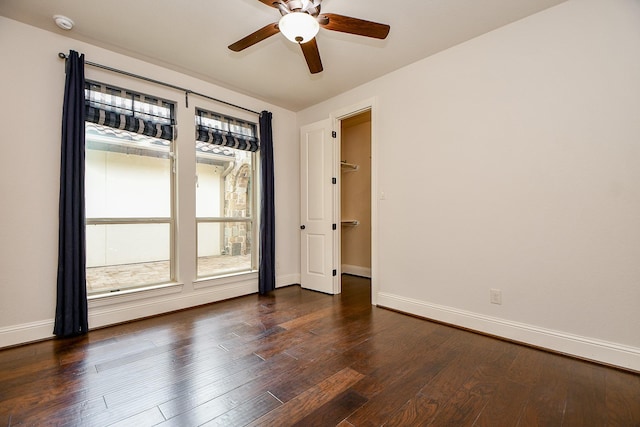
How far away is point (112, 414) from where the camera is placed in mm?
1509

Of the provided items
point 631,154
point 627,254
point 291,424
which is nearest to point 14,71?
point 291,424

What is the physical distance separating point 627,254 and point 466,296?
115 centimetres

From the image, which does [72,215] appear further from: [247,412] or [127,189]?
[247,412]

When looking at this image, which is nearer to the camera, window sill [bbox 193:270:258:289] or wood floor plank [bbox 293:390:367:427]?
wood floor plank [bbox 293:390:367:427]

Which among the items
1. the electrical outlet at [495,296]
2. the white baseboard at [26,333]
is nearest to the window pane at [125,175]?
the white baseboard at [26,333]

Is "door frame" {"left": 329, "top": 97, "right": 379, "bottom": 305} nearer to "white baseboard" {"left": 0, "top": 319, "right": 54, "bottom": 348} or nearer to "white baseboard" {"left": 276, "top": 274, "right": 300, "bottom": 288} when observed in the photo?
"white baseboard" {"left": 276, "top": 274, "right": 300, "bottom": 288}

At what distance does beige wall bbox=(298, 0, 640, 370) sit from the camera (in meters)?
1.99

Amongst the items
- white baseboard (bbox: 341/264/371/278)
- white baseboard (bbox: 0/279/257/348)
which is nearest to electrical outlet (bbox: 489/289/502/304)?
white baseboard (bbox: 341/264/371/278)

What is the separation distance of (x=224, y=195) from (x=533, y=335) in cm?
358

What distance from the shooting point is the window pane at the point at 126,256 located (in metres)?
Result: 2.81

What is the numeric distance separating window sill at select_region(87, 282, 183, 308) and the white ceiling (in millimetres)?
2264

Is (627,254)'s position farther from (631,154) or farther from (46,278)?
(46,278)

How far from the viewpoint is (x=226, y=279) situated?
12.0 feet

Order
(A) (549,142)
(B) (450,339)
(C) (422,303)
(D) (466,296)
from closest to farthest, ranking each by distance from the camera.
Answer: (A) (549,142)
(B) (450,339)
(D) (466,296)
(C) (422,303)
